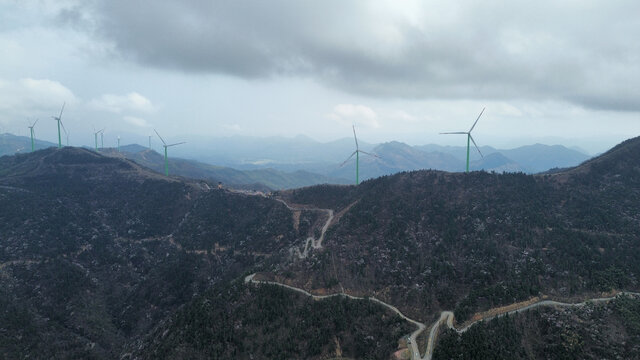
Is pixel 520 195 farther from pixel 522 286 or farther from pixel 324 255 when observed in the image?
pixel 324 255

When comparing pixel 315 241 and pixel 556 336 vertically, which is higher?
pixel 315 241

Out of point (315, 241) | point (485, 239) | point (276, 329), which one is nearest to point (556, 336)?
point (485, 239)

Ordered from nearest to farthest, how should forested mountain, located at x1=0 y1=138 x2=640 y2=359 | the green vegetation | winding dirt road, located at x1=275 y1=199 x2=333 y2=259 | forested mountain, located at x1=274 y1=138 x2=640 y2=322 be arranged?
the green vegetation, forested mountain, located at x1=0 y1=138 x2=640 y2=359, forested mountain, located at x1=274 y1=138 x2=640 y2=322, winding dirt road, located at x1=275 y1=199 x2=333 y2=259

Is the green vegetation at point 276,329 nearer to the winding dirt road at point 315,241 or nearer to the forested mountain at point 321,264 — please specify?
the forested mountain at point 321,264

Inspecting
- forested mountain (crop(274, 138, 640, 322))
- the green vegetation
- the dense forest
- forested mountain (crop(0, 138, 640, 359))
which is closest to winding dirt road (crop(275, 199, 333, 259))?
forested mountain (crop(0, 138, 640, 359))

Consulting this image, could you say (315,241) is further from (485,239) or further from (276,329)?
(485,239)

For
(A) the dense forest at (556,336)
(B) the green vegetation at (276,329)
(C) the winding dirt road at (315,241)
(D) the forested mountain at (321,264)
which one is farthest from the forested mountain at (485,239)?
Result: (B) the green vegetation at (276,329)

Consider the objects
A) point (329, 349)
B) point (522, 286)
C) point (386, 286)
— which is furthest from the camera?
point (386, 286)

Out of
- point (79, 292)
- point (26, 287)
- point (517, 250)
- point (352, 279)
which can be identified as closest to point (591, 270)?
point (517, 250)

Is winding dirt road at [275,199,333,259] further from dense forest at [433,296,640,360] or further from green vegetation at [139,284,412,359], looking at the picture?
dense forest at [433,296,640,360]

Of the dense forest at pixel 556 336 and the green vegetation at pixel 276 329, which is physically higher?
the dense forest at pixel 556 336

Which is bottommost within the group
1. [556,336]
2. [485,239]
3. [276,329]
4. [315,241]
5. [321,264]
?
[276,329]
